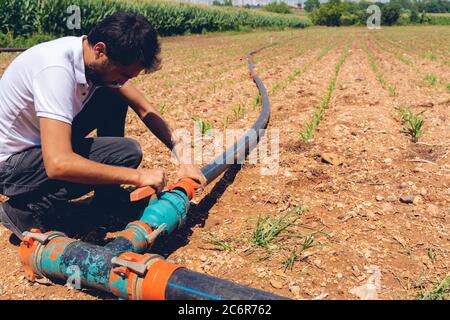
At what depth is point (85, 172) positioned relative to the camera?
1.95 m

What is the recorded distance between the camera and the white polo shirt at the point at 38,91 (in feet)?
6.23

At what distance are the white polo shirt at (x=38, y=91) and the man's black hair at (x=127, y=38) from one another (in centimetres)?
16

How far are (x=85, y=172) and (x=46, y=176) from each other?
429mm

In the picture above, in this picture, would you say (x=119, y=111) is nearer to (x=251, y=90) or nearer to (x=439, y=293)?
(x=439, y=293)

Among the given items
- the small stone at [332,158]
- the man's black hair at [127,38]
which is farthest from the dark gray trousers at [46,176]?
the small stone at [332,158]

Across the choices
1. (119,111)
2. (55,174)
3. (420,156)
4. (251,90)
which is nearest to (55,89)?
(55,174)

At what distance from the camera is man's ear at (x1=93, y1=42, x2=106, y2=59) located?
1977 mm

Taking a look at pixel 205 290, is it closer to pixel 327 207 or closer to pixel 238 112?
pixel 327 207

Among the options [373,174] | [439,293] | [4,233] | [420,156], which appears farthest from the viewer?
[420,156]

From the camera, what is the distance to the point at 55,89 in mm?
1909

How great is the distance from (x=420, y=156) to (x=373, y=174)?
612mm

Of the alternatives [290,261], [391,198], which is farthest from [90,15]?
[290,261]

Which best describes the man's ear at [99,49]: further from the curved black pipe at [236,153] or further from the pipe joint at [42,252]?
the curved black pipe at [236,153]

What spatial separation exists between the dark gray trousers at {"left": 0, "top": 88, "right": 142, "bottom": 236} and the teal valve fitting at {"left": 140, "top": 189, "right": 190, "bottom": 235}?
0.48 metres
